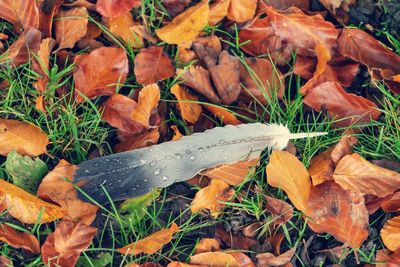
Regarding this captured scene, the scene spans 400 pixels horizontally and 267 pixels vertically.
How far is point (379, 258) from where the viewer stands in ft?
5.82

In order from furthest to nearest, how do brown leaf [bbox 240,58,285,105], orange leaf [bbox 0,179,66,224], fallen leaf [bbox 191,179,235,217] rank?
brown leaf [bbox 240,58,285,105], fallen leaf [bbox 191,179,235,217], orange leaf [bbox 0,179,66,224]

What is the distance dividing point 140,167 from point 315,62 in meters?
0.63

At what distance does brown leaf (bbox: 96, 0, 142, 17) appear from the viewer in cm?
185

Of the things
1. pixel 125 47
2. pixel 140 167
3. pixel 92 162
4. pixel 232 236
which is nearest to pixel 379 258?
pixel 232 236

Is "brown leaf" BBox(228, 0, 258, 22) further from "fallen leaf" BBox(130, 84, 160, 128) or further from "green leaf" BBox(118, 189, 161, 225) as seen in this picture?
"green leaf" BBox(118, 189, 161, 225)

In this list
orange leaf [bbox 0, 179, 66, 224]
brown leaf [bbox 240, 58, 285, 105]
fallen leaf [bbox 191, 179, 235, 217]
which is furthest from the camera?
brown leaf [bbox 240, 58, 285, 105]

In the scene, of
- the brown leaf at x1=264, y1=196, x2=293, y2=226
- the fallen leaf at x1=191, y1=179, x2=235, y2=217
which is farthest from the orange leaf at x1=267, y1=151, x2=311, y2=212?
the fallen leaf at x1=191, y1=179, x2=235, y2=217

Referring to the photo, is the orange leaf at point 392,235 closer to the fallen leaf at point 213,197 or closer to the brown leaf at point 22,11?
the fallen leaf at point 213,197

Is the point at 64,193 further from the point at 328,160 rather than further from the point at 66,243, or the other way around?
the point at 328,160

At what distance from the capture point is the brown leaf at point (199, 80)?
185 cm

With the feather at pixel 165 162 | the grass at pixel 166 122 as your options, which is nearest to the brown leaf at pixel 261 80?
the grass at pixel 166 122

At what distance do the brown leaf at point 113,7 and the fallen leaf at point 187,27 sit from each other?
114 millimetres

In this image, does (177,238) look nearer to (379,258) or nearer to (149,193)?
(149,193)

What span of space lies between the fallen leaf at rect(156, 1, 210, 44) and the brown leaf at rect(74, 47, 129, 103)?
147 millimetres
